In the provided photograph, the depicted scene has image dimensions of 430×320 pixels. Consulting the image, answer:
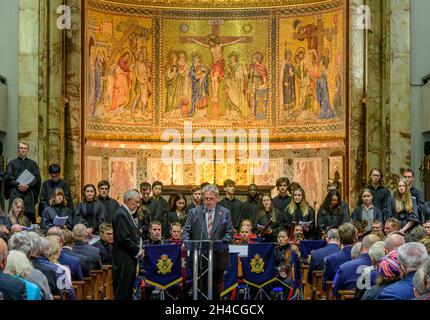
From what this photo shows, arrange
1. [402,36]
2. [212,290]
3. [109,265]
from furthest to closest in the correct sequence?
1. [402,36]
2. [109,265]
3. [212,290]

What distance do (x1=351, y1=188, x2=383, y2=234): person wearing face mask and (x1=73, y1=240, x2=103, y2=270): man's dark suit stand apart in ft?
16.1

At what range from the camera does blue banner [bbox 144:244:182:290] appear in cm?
1435

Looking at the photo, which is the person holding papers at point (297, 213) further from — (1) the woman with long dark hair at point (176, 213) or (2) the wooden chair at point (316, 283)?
(2) the wooden chair at point (316, 283)

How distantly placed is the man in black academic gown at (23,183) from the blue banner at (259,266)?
576 cm

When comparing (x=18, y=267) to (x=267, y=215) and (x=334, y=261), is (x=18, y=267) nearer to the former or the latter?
(x=334, y=261)

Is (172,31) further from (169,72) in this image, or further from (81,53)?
(81,53)

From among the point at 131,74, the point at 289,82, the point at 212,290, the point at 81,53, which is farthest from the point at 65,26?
the point at 212,290

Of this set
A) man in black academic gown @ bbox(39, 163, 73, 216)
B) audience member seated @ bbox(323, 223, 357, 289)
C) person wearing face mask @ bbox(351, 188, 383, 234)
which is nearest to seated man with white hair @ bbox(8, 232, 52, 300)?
audience member seated @ bbox(323, 223, 357, 289)

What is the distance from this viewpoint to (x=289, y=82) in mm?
26766

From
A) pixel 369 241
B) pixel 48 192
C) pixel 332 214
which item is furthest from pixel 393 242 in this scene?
pixel 48 192

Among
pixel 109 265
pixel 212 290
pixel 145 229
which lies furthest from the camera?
pixel 145 229

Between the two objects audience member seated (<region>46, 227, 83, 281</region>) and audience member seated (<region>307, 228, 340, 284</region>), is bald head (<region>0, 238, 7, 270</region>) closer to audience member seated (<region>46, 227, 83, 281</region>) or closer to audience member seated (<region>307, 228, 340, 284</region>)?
audience member seated (<region>46, 227, 83, 281</region>)

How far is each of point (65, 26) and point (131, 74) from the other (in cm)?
394

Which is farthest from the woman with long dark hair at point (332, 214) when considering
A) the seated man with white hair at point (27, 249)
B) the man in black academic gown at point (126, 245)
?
the seated man with white hair at point (27, 249)
